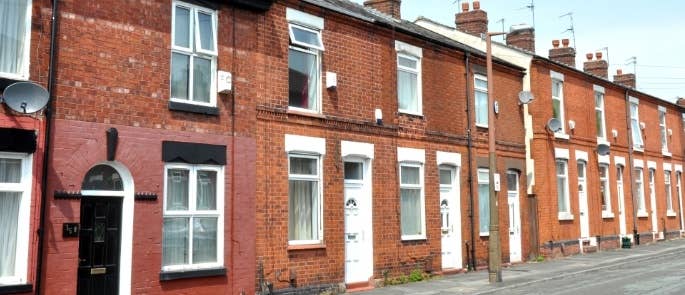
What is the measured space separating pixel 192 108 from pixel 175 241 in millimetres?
2365

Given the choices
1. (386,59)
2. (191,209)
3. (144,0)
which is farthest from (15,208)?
(386,59)

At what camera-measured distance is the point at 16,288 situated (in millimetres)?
9164

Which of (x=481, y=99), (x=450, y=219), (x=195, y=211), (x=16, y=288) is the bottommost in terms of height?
(x=16, y=288)

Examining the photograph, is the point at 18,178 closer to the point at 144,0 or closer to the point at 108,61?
the point at 108,61

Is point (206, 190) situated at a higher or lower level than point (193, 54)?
lower

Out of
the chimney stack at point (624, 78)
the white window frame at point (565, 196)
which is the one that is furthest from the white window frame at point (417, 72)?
the chimney stack at point (624, 78)

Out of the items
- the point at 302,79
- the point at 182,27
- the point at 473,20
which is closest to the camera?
the point at 182,27

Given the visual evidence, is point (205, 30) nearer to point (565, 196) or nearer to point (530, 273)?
point (530, 273)

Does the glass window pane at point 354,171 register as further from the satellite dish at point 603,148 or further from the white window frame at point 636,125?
the white window frame at point 636,125

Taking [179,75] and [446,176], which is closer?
[179,75]

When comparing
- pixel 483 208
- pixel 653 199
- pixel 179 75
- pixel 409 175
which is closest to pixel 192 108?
pixel 179 75

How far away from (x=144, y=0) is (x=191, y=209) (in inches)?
147

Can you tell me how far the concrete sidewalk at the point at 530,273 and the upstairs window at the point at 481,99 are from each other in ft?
14.6

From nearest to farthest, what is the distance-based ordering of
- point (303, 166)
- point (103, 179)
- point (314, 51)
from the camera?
point (103, 179), point (303, 166), point (314, 51)
